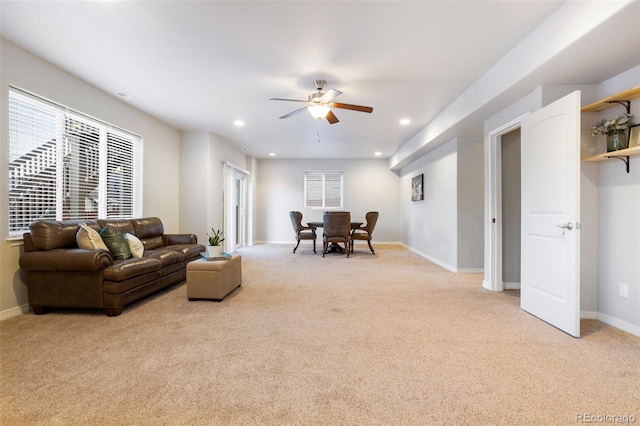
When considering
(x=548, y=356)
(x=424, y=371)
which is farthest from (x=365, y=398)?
(x=548, y=356)

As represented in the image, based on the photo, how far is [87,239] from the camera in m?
3.08

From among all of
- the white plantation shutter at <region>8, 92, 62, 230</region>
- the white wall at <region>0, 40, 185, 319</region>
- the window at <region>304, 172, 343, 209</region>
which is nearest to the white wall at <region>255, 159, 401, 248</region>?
the window at <region>304, 172, 343, 209</region>

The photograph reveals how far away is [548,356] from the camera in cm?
209

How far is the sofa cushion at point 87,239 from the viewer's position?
3059 millimetres

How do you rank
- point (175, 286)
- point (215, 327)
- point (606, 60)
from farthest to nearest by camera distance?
1. point (175, 286)
2. point (215, 327)
3. point (606, 60)

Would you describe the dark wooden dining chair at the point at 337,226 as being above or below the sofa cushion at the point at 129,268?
above

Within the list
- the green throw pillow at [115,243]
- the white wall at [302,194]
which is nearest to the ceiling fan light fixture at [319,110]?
the green throw pillow at [115,243]

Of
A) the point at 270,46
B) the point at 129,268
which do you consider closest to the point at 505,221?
the point at 270,46

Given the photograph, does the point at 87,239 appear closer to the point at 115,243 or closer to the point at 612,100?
the point at 115,243

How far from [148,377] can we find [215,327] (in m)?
0.80

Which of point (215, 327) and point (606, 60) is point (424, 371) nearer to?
point (215, 327)

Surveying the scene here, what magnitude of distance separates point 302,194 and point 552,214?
696 cm

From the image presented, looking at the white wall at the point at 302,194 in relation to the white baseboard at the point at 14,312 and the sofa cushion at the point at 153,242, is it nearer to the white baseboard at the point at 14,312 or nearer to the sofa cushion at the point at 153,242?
the sofa cushion at the point at 153,242

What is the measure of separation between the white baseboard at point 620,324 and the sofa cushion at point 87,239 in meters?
5.16
